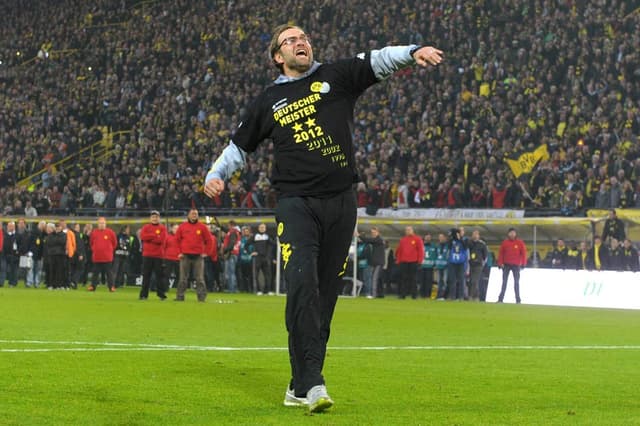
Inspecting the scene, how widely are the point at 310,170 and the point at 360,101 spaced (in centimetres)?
3573

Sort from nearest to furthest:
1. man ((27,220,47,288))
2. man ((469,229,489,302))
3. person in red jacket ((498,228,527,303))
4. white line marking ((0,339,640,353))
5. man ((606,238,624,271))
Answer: white line marking ((0,339,640,353))
man ((606,238,624,271))
person in red jacket ((498,228,527,303))
man ((469,229,489,302))
man ((27,220,47,288))

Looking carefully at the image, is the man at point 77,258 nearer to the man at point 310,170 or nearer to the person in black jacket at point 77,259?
the person in black jacket at point 77,259

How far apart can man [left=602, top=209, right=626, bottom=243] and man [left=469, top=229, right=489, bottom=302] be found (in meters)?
3.52

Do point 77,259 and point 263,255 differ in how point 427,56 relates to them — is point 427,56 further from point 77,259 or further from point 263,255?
point 77,259

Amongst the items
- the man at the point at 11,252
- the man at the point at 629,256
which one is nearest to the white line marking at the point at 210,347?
the man at the point at 629,256

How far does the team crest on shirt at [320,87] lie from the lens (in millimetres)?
7609

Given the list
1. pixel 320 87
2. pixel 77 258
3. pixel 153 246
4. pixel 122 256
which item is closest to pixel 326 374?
pixel 320 87

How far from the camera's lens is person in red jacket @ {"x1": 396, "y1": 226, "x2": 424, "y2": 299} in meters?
33.2

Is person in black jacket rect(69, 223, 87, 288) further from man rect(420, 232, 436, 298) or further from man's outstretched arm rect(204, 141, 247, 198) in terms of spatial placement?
man's outstretched arm rect(204, 141, 247, 198)

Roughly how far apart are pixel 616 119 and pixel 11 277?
19087mm

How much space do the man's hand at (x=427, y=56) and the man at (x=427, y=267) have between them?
26.8 meters

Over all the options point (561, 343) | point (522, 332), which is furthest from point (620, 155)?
point (561, 343)

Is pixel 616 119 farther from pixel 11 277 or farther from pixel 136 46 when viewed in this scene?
pixel 136 46

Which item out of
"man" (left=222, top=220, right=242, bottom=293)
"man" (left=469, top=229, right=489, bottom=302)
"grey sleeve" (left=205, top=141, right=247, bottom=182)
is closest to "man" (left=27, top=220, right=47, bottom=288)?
"man" (left=222, top=220, right=242, bottom=293)
